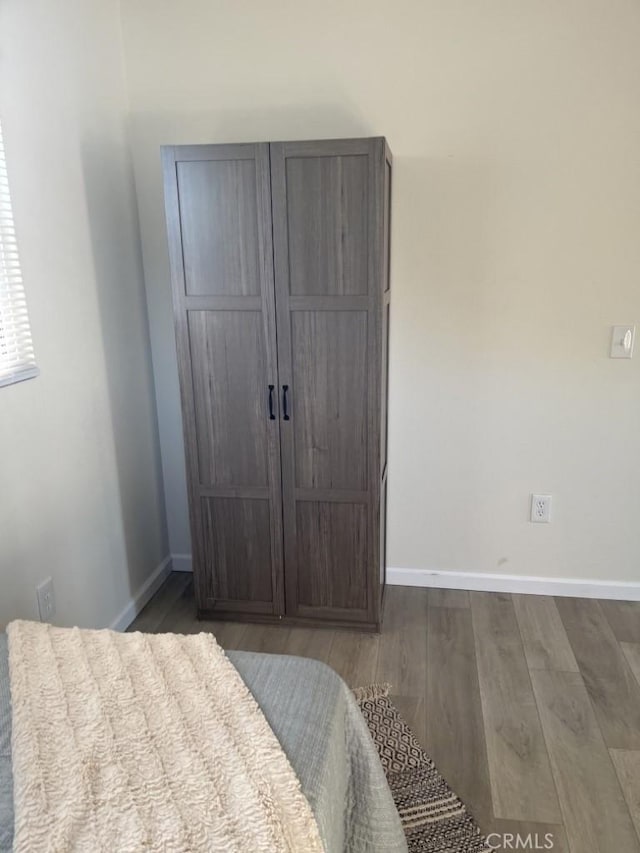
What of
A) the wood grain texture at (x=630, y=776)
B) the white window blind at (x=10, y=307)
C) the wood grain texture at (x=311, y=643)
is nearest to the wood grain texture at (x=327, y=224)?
the white window blind at (x=10, y=307)

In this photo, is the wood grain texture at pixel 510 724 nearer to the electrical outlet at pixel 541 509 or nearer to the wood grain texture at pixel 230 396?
the electrical outlet at pixel 541 509

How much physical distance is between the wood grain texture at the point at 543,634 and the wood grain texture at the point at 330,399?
3.04 ft

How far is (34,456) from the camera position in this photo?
1975 mm

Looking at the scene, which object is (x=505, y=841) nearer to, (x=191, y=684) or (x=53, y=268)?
(x=191, y=684)

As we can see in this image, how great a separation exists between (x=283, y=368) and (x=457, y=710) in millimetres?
1364

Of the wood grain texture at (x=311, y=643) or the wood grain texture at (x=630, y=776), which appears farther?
the wood grain texture at (x=311, y=643)

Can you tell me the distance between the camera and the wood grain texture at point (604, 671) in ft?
6.60

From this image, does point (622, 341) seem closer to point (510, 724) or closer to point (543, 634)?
point (543, 634)

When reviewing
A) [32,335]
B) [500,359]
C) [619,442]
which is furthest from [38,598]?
[619,442]

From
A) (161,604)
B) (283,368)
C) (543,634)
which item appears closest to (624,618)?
(543,634)

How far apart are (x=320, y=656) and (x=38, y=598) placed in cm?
106

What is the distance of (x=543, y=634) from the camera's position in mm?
2508

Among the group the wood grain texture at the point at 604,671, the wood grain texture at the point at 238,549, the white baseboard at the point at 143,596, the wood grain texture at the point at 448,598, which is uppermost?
the wood grain texture at the point at 238,549

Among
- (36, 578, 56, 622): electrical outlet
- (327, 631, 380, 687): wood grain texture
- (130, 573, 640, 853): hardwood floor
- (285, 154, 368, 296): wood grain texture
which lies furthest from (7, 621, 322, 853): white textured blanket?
(285, 154, 368, 296): wood grain texture
